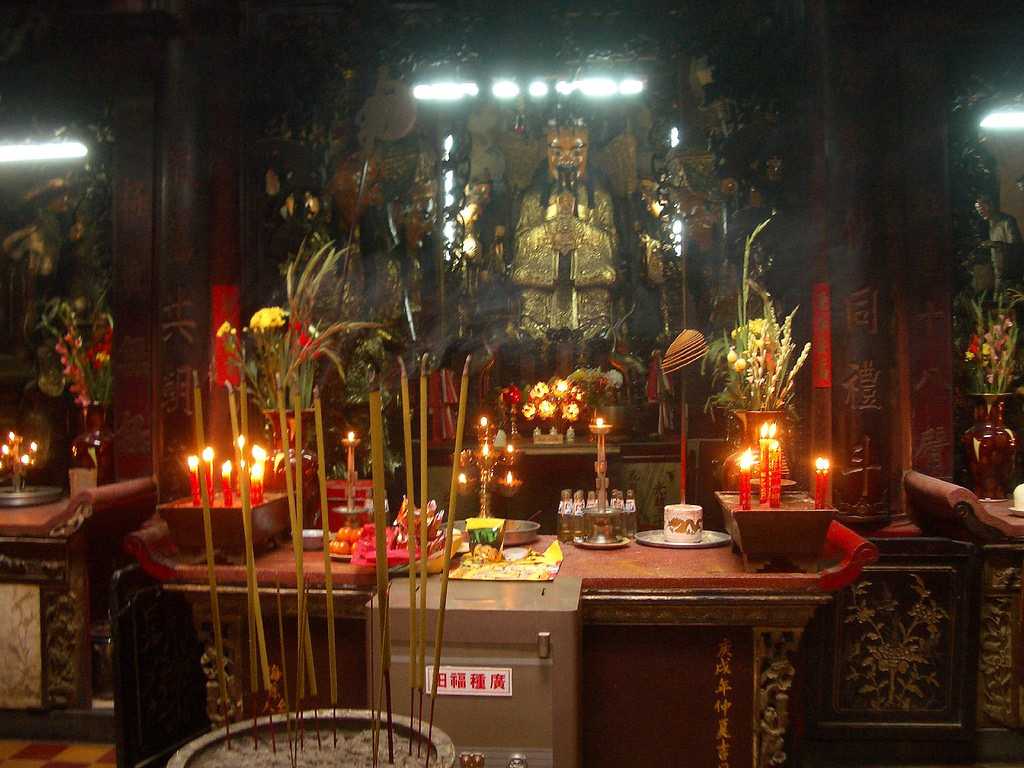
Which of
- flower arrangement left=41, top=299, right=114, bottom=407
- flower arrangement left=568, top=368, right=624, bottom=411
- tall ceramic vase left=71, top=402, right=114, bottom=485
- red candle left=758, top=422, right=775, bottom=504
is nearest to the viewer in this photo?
red candle left=758, top=422, right=775, bottom=504

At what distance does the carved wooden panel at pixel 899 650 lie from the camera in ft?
12.7

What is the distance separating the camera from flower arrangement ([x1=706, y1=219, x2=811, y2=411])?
12.1ft

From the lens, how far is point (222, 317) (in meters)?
4.40

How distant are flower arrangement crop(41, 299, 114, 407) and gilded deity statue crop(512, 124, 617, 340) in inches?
86.4

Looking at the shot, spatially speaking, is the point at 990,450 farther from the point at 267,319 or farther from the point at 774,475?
the point at 267,319

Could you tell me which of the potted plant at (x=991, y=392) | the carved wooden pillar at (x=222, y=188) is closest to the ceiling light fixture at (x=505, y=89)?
the carved wooden pillar at (x=222, y=188)

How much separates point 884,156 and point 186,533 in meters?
3.51

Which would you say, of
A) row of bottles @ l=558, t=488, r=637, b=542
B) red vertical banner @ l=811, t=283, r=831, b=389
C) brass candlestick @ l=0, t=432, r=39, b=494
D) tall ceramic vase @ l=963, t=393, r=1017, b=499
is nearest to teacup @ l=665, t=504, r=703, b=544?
row of bottles @ l=558, t=488, r=637, b=542

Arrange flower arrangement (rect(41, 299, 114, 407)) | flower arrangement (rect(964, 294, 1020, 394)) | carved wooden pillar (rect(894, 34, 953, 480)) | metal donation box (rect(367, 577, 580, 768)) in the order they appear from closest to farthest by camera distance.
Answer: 1. metal donation box (rect(367, 577, 580, 768))
2. carved wooden pillar (rect(894, 34, 953, 480))
3. flower arrangement (rect(964, 294, 1020, 394))
4. flower arrangement (rect(41, 299, 114, 407))

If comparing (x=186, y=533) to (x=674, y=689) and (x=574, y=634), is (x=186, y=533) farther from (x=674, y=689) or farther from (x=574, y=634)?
(x=674, y=689)

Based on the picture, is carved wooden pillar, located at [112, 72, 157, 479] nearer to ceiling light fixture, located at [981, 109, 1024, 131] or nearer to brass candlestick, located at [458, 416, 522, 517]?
brass candlestick, located at [458, 416, 522, 517]

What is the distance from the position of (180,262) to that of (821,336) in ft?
10.3

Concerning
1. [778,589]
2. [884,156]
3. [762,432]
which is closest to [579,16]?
[884,156]

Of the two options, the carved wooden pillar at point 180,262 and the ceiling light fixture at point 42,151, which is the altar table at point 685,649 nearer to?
the carved wooden pillar at point 180,262
